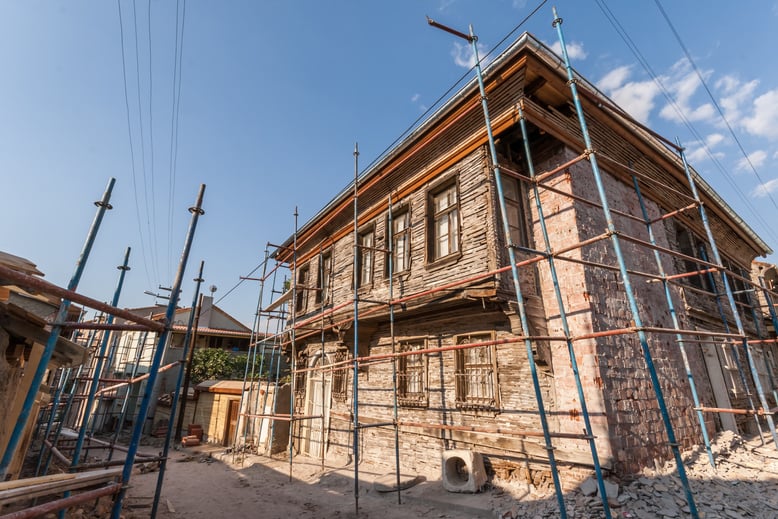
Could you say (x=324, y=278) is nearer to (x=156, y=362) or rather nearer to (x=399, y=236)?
(x=399, y=236)

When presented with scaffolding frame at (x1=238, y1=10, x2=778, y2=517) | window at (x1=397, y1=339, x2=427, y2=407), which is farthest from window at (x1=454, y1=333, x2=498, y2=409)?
window at (x1=397, y1=339, x2=427, y2=407)

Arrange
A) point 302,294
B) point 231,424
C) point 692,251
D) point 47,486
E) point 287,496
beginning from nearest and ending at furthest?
point 47,486, point 287,496, point 692,251, point 302,294, point 231,424

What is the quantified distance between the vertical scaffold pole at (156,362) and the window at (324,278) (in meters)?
8.42

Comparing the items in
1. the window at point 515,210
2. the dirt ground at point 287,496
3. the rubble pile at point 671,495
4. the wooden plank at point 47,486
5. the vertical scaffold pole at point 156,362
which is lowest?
the dirt ground at point 287,496

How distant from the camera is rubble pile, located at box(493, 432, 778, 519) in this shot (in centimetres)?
510

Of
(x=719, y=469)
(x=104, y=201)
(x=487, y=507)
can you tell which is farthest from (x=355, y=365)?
(x=719, y=469)

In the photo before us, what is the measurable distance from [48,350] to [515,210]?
25.9 feet

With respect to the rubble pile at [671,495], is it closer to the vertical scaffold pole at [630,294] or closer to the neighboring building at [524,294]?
the neighboring building at [524,294]

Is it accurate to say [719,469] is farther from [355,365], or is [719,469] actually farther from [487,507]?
[355,365]

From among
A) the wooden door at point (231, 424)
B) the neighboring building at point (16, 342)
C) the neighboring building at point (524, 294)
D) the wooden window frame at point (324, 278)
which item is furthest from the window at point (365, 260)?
the wooden door at point (231, 424)

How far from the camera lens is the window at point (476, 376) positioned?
740cm

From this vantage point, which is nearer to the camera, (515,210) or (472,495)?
(472,495)

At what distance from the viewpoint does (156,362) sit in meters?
3.58

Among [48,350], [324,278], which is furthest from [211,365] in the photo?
[48,350]
